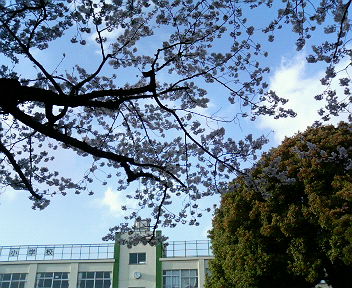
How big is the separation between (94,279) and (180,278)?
16.9 feet

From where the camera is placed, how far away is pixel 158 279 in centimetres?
2344

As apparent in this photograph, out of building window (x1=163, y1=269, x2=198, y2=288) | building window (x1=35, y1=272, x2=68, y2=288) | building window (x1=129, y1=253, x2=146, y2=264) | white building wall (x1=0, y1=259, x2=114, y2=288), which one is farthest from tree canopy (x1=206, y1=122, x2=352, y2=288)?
building window (x1=35, y1=272, x2=68, y2=288)

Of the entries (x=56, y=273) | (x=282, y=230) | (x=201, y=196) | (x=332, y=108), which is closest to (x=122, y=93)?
(x=332, y=108)

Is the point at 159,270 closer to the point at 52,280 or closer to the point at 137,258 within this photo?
the point at 137,258

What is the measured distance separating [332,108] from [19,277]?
79.7ft

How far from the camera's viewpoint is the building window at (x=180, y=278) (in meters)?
23.4

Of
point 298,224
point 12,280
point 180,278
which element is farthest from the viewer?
point 12,280

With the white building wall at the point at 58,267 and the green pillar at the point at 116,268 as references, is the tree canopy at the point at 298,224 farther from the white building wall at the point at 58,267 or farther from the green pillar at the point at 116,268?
the white building wall at the point at 58,267

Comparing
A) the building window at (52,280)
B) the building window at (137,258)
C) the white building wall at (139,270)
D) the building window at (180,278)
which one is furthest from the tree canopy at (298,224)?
the building window at (52,280)

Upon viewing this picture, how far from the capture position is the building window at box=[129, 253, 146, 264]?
24062mm

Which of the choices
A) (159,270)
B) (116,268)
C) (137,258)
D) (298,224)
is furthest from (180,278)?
(298,224)

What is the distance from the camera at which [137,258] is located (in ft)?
79.3

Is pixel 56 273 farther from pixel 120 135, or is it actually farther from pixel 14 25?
pixel 14 25

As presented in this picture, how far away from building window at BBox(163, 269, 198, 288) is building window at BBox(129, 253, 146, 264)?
145 centimetres
